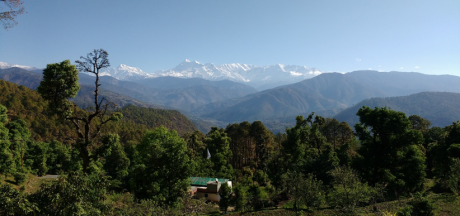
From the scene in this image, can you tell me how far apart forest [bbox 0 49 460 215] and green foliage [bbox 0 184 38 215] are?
0.10ft

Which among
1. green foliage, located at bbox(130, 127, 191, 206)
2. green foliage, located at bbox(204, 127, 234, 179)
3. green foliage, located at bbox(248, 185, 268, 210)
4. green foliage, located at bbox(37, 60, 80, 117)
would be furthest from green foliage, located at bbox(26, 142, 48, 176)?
green foliage, located at bbox(37, 60, 80, 117)

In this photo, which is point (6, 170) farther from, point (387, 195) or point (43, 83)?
point (387, 195)

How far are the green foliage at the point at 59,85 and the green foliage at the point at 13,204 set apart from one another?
4053 millimetres

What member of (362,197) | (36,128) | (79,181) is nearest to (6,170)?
(79,181)

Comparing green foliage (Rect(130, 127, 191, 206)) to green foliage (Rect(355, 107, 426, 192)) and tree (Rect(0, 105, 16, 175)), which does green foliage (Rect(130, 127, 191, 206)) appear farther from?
tree (Rect(0, 105, 16, 175))

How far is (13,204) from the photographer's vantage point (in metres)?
6.98

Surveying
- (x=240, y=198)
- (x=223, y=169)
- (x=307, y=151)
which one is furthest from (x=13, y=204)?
(x=223, y=169)

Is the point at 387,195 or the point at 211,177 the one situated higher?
the point at 387,195

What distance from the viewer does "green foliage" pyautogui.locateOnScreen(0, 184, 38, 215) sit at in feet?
22.5

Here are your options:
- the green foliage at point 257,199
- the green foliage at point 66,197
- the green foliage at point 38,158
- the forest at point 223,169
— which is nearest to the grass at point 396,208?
the forest at point 223,169

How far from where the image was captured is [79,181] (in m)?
8.05

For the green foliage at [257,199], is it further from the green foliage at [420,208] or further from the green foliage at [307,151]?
the green foliage at [420,208]

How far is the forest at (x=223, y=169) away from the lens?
31.7 ft

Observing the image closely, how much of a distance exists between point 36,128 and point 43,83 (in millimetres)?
99488
